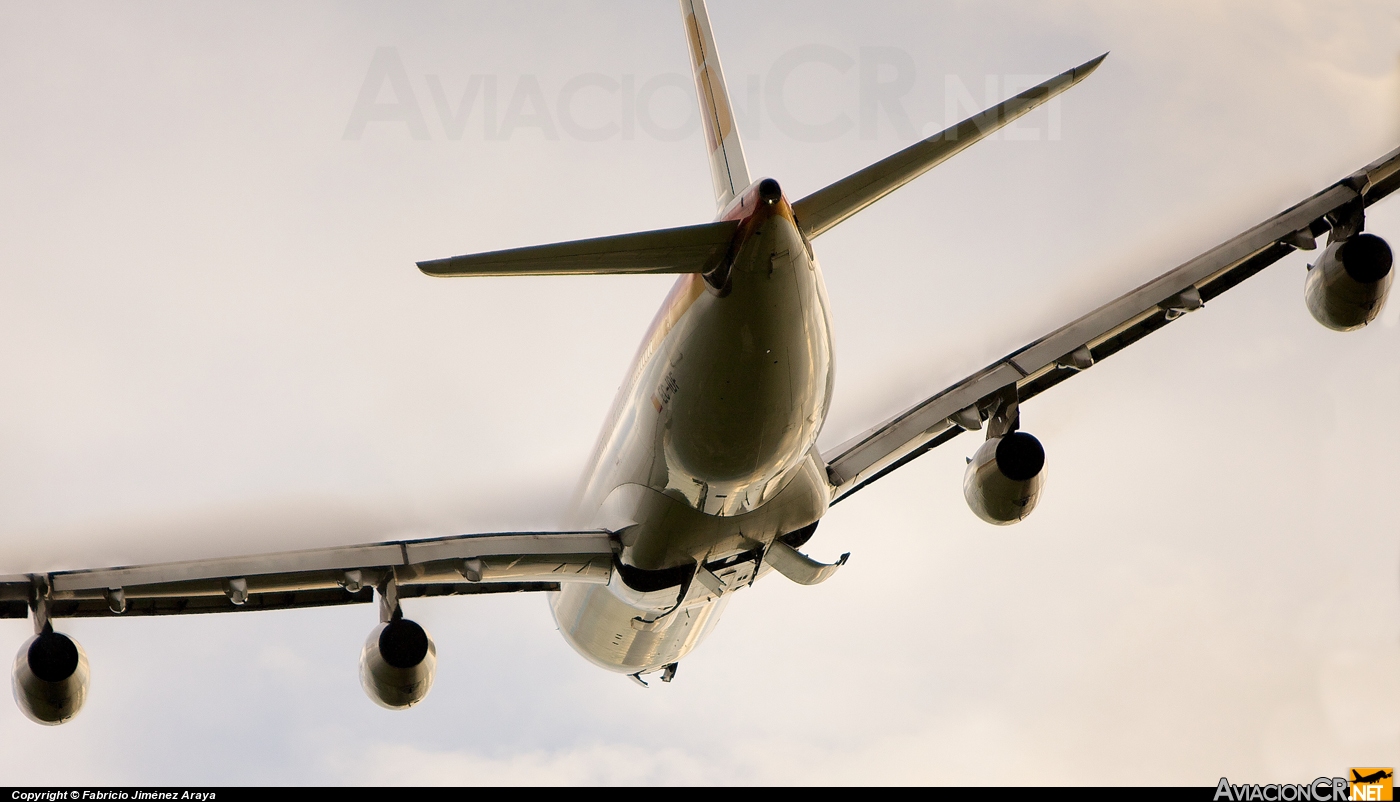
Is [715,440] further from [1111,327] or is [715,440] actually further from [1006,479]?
[1111,327]

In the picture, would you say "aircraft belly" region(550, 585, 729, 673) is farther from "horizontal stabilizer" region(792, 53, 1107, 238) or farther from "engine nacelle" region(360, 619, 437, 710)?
"horizontal stabilizer" region(792, 53, 1107, 238)

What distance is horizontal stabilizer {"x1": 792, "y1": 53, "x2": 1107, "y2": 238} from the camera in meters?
11.4

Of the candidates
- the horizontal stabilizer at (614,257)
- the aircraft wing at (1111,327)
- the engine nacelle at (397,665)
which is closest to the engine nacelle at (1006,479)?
the aircraft wing at (1111,327)

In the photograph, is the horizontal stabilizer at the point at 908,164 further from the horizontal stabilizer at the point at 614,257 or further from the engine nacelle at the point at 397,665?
the engine nacelle at the point at 397,665

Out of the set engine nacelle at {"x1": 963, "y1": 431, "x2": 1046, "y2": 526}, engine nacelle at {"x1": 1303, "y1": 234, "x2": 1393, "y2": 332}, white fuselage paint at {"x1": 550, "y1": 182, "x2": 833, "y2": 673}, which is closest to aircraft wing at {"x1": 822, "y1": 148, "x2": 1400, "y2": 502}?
engine nacelle at {"x1": 1303, "y1": 234, "x2": 1393, "y2": 332}

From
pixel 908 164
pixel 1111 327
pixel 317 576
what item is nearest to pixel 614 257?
pixel 908 164

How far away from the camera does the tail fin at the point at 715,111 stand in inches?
645

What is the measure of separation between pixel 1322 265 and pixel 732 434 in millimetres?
9055

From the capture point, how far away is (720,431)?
41.4ft

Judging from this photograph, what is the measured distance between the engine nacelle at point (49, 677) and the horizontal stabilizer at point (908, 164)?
32.7 ft

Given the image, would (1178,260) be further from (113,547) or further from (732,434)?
(113,547)

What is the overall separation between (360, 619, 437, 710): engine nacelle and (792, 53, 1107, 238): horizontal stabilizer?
6738 mm

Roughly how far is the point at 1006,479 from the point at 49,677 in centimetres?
1158

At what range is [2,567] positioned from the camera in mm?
14164
